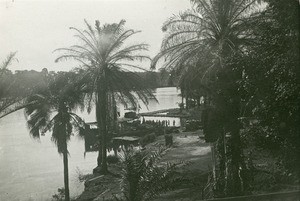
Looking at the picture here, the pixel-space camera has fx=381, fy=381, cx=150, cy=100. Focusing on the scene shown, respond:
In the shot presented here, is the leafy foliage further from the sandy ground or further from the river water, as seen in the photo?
the river water

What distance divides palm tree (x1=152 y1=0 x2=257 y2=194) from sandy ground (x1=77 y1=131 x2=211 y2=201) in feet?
7.43

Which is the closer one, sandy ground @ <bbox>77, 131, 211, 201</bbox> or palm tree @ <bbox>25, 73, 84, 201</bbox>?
sandy ground @ <bbox>77, 131, 211, 201</bbox>

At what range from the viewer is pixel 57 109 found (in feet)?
63.2

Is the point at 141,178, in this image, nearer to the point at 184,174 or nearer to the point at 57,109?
the point at 184,174

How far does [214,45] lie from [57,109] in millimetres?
9122

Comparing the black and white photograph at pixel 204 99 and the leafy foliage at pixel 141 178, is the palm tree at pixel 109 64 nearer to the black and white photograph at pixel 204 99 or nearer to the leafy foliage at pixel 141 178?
the black and white photograph at pixel 204 99

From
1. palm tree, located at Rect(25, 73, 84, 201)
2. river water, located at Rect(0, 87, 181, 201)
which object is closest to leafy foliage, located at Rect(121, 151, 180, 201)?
palm tree, located at Rect(25, 73, 84, 201)

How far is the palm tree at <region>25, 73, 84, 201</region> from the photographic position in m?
18.8

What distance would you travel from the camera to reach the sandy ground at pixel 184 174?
53.3 ft

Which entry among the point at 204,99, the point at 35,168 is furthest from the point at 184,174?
the point at 35,168

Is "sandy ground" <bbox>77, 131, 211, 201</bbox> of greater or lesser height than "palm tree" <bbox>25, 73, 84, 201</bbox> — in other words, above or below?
below

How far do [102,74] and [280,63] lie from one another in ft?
48.2

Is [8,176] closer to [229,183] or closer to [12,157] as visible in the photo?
[12,157]

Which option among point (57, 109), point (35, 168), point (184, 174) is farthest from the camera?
point (35, 168)
